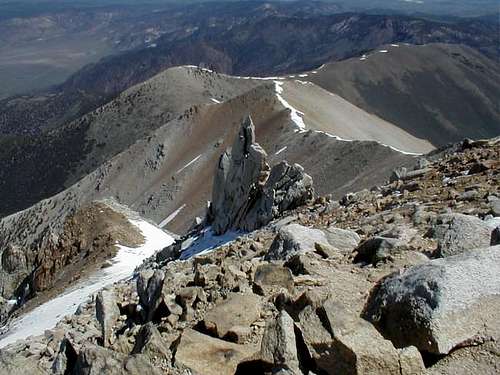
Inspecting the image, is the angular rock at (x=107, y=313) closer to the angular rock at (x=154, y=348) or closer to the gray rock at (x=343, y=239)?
the angular rock at (x=154, y=348)

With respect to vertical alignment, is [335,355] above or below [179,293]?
above

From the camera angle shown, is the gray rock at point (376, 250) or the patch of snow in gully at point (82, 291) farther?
the patch of snow in gully at point (82, 291)

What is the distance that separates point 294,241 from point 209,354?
5.35m

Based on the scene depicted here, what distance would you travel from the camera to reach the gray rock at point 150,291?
528 inches

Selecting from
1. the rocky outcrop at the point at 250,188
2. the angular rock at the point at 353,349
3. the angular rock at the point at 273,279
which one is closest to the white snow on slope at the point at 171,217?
the rocky outcrop at the point at 250,188

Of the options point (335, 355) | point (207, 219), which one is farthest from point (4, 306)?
point (335, 355)

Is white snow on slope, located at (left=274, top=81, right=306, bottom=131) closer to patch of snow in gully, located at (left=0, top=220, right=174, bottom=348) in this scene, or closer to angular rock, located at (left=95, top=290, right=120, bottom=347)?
patch of snow in gully, located at (left=0, top=220, right=174, bottom=348)

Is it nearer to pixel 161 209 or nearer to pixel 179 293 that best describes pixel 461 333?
pixel 179 293

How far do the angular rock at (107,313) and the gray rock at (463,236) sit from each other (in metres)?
7.12

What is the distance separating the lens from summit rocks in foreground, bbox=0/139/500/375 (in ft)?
27.5

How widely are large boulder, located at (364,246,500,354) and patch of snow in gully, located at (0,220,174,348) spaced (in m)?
17.0

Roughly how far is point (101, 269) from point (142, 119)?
141m

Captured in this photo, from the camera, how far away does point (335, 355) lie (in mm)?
8203

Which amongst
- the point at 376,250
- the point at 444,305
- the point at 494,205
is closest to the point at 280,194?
the point at 494,205
